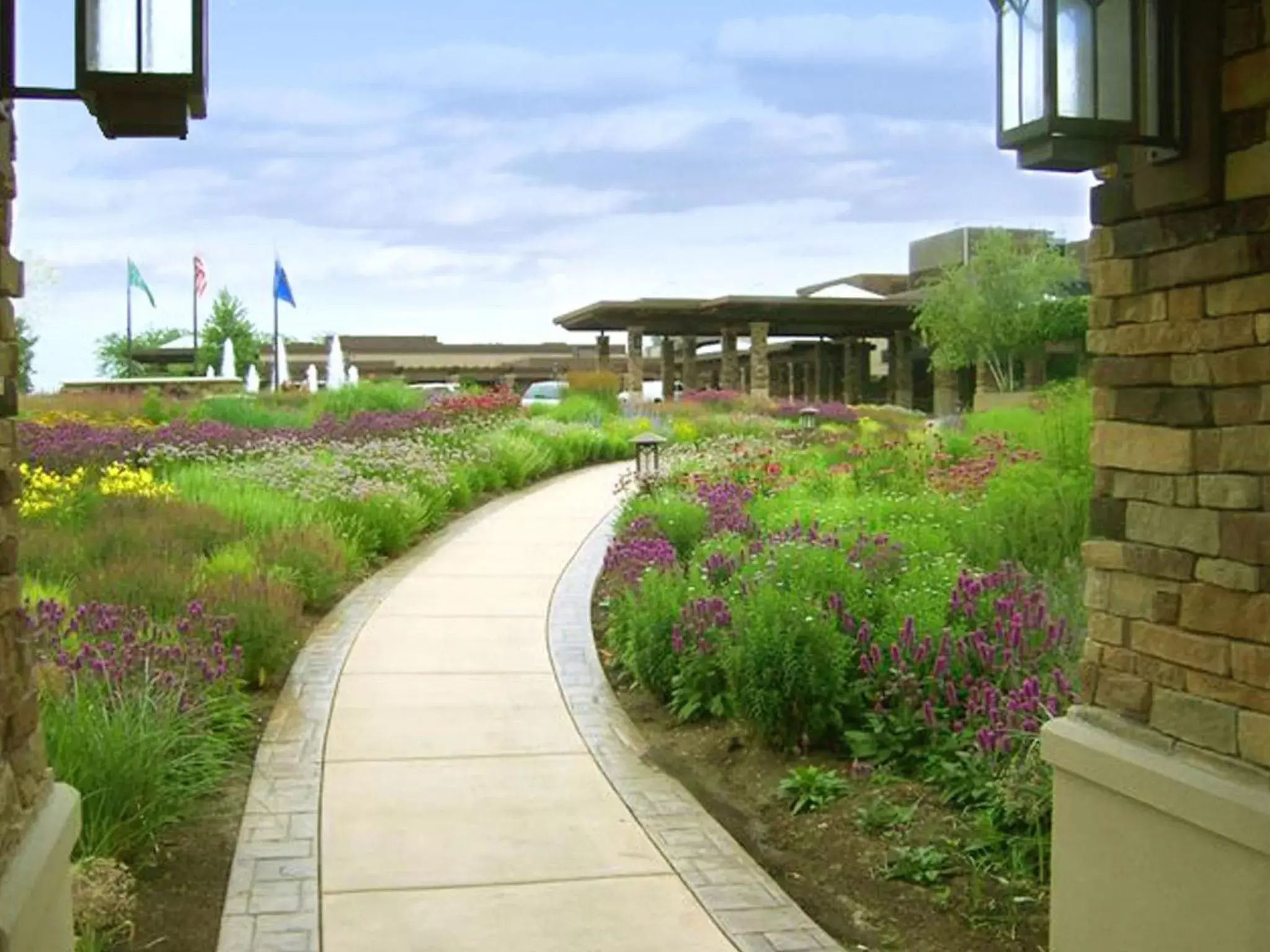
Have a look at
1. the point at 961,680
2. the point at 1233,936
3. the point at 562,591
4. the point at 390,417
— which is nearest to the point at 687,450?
the point at 390,417

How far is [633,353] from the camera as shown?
46.3m

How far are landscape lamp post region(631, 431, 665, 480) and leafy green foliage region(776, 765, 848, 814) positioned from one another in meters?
7.96

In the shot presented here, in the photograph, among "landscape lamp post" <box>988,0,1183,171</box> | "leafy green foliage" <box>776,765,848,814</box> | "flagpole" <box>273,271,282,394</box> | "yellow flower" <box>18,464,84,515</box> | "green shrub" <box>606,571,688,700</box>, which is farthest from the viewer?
"flagpole" <box>273,271,282,394</box>

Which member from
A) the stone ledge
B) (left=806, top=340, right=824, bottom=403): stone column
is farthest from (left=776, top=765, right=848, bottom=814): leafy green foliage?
(left=806, top=340, right=824, bottom=403): stone column

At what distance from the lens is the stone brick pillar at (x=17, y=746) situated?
9.70 feet

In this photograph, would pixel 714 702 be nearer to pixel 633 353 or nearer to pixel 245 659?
pixel 245 659

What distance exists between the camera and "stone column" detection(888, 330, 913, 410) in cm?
4803

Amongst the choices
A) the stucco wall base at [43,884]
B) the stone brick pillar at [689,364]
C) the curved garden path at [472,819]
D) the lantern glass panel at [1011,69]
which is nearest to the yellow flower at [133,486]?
the curved garden path at [472,819]

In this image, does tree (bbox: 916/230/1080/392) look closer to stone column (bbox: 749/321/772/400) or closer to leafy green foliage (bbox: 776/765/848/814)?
stone column (bbox: 749/321/772/400)

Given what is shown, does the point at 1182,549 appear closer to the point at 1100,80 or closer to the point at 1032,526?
the point at 1100,80

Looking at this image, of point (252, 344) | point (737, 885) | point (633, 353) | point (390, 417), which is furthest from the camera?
point (252, 344)

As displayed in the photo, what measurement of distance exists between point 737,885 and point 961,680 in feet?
5.22

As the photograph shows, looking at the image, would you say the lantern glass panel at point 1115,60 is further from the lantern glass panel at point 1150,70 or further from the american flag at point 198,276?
the american flag at point 198,276

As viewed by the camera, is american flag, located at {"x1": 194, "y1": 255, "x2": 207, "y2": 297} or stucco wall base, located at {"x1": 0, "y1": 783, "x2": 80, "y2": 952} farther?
american flag, located at {"x1": 194, "y1": 255, "x2": 207, "y2": 297}
